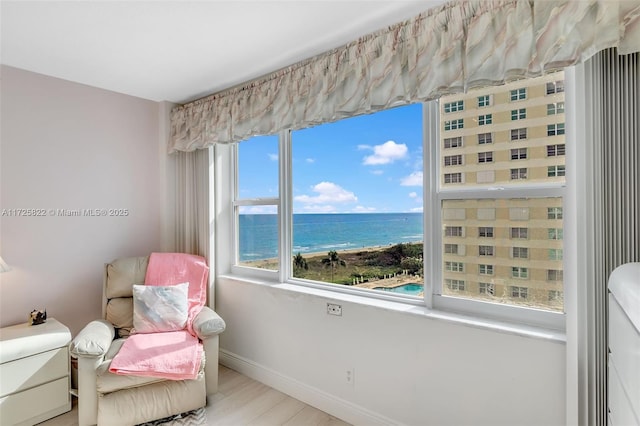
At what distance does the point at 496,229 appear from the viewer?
1.79 m

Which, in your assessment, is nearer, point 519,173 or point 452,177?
point 519,173

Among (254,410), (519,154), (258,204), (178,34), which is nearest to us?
(519,154)

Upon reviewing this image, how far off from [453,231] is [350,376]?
1174 millimetres

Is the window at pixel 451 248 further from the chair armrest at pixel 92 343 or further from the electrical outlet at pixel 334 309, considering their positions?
the chair armrest at pixel 92 343

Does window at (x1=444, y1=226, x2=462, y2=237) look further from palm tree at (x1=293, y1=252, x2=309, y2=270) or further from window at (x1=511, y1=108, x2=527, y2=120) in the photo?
palm tree at (x1=293, y1=252, x2=309, y2=270)

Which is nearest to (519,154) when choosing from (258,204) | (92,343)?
(258,204)

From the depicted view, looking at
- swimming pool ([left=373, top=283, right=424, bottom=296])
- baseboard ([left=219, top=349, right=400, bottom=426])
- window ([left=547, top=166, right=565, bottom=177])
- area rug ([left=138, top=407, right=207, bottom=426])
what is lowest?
area rug ([left=138, top=407, right=207, bottom=426])

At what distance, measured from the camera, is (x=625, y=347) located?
0.98 metres

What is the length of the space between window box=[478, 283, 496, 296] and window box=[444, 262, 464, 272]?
0.13 m

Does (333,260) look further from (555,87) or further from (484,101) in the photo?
(555,87)

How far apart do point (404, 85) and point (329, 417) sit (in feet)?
7.22

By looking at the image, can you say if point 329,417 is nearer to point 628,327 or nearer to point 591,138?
point 628,327

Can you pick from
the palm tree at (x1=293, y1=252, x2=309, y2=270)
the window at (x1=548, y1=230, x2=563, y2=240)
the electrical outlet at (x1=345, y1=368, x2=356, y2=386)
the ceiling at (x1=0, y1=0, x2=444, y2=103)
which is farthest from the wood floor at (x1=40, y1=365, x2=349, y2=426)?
the ceiling at (x1=0, y1=0, x2=444, y2=103)

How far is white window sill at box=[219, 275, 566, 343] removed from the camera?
156 cm
